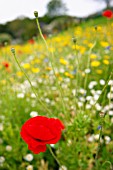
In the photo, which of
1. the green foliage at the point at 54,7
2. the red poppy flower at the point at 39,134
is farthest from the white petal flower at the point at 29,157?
the green foliage at the point at 54,7

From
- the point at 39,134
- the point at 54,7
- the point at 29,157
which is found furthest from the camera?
the point at 54,7

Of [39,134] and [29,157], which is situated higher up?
[39,134]

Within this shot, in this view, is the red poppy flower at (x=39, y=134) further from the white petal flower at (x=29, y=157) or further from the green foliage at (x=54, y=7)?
the green foliage at (x=54, y=7)

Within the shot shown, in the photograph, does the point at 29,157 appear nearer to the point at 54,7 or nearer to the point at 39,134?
the point at 39,134

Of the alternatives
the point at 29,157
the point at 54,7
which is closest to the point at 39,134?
the point at 29,157

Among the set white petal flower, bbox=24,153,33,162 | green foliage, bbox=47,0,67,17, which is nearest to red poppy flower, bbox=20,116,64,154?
white petal flower, bbox=24,153,33,162

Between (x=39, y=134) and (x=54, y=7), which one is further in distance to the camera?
(x=54, y=7)

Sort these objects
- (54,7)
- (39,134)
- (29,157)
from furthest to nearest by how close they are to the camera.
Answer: (54,7), (29,157), (39,134)

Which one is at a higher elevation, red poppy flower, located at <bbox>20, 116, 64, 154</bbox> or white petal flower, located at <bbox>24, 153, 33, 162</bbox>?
red poppy flower, located at <bbox>20, 116, 64, 154</bbox>

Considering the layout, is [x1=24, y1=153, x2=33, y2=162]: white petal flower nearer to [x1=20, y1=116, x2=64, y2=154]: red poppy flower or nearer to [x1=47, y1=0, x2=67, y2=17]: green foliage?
[x1=20, y1=116, x2=64, y2=154]: red poppy flower
